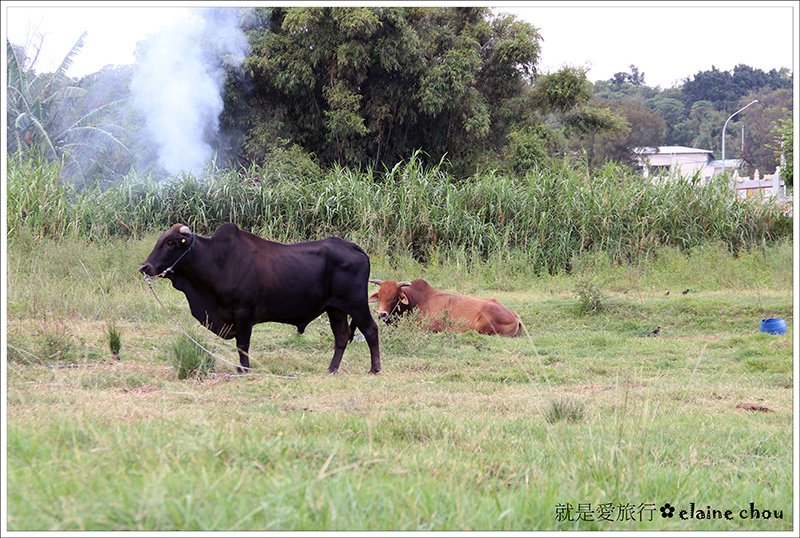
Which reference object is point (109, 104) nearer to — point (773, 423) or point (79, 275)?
point (79, 275)

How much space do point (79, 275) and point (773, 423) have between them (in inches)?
377

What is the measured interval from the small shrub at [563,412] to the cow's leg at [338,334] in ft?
9.54

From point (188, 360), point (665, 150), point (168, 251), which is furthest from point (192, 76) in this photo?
point (665, 150)

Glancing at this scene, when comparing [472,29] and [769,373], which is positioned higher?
[472,29]

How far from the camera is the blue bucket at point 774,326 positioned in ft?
35.3

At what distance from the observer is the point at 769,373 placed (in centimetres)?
870

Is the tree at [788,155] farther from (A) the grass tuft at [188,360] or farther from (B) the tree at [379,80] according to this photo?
(A) the grass tuft at [188,360]

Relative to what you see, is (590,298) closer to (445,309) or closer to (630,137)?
(445,309)

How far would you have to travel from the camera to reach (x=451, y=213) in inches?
658

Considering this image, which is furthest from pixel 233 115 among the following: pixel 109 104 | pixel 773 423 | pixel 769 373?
pixel 773 423

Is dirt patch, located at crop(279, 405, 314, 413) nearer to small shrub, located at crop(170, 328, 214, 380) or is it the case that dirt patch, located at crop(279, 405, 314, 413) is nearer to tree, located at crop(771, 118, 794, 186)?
small shrub, located at crop(170, 328, 214, 380)

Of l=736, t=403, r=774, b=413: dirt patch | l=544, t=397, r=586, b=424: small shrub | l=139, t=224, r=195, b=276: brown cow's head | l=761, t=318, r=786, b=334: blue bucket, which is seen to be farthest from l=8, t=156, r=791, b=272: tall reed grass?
l=544, t=397, r=586, b=424: small shrub

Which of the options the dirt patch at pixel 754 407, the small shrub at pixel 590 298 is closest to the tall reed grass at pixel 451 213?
the small shrub at pixel 590 298

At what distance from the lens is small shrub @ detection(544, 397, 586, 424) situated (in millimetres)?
5688
